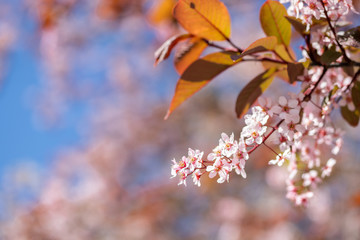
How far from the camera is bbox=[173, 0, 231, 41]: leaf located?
0.77 m

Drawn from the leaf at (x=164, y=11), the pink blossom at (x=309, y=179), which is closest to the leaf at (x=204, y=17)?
the pink blossom at (x=309, y=179)

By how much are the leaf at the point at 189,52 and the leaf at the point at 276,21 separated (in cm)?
15

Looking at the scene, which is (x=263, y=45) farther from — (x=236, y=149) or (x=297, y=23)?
(x=236, y=149)

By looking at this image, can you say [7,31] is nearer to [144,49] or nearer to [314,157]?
[144,49]

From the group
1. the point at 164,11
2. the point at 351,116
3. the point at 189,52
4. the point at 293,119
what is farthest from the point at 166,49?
the point at 164,11

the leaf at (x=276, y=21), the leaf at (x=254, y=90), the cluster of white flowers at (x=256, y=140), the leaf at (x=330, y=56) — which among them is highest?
the leaf at (x=276, y=21)

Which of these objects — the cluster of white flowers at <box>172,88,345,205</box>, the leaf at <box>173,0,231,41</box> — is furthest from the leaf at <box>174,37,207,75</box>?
the cluster of white flowers at <box>172,88,345,205</box>

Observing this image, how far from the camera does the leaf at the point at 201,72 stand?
0.79 metres

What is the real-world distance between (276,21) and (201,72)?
184 mm

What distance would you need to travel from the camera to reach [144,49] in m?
6.02

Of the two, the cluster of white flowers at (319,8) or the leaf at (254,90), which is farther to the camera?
the leaf at (254,90)

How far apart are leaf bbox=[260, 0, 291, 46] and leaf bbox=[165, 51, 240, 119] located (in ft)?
0.30

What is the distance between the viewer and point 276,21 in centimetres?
77

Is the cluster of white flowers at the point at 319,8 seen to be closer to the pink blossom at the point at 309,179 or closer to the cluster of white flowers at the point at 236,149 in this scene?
the cluster of white flowers at the point at 236,149
